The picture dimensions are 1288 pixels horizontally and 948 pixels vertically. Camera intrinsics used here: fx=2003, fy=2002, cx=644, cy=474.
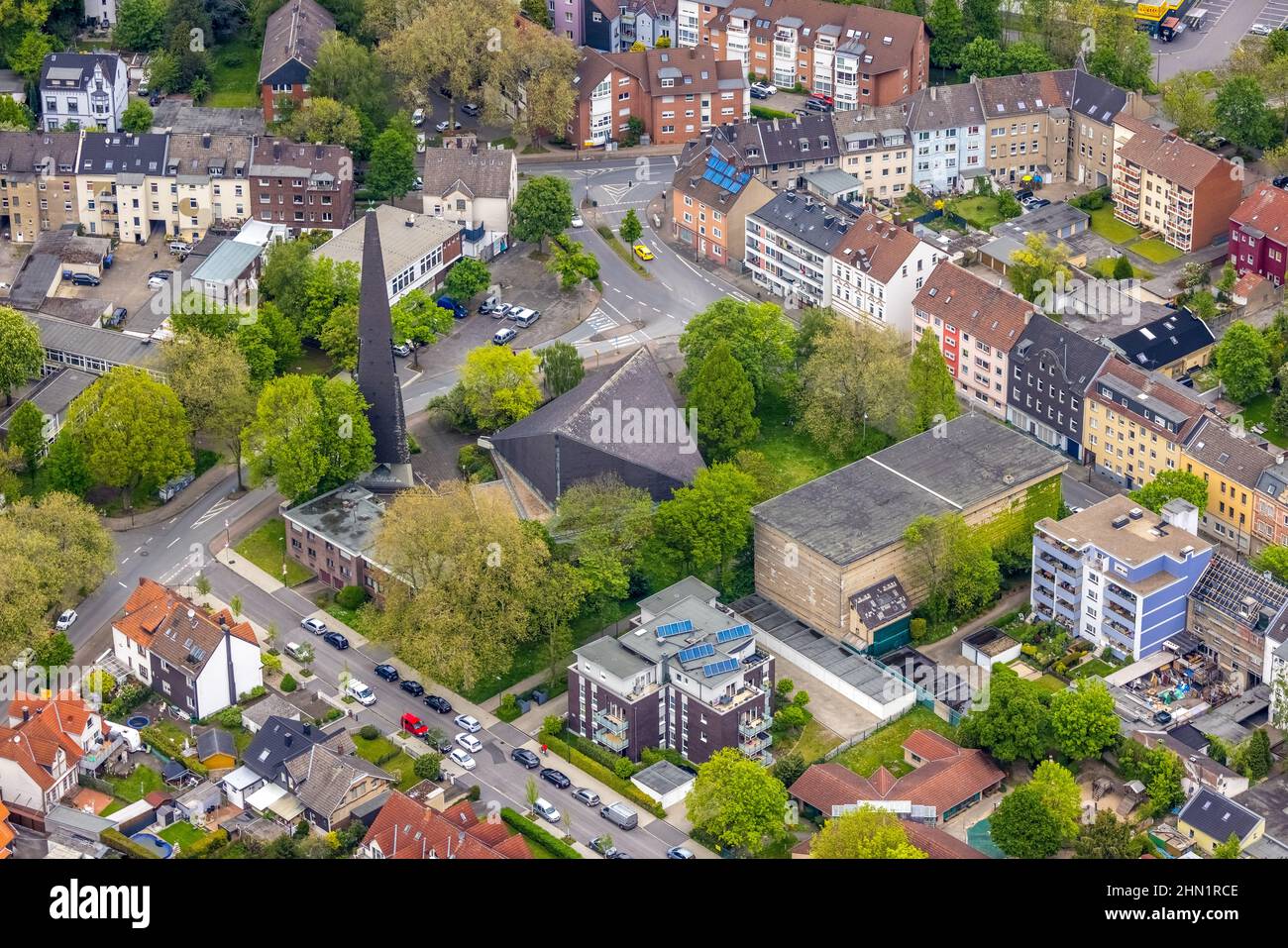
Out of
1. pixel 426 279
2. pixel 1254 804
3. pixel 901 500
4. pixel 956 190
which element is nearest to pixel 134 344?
pixel 426 279

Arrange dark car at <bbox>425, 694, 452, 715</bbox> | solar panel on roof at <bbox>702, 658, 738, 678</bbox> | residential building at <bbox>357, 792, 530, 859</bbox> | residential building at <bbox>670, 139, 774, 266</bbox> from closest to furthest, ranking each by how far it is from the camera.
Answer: residential building at <bbox>357, 792, 530, 859</bbox> → solar panel on roof at <bbox>702, 658, 738, 678</bbox> → dark car at <bbox>425, 694, 452, 715</bbox> → residential building at <bbox>670, 139, 774, 266</bbox>

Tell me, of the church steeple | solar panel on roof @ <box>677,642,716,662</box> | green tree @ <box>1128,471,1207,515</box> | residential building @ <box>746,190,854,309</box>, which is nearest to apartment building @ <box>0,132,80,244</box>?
the church steeple

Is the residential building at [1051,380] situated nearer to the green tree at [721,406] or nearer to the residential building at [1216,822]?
the green tree at [721,406]

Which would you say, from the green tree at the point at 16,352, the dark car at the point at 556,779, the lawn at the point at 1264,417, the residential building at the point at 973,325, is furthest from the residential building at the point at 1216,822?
the green tree at the point at 16,352

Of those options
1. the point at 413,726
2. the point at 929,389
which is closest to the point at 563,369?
the point at 929,389

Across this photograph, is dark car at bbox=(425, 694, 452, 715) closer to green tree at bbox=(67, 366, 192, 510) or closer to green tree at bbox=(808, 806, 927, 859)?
green tree at bbox=(808, 806, 927, 859)

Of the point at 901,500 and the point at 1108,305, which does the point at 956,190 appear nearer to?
the point at 1108,305
